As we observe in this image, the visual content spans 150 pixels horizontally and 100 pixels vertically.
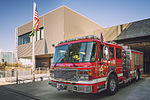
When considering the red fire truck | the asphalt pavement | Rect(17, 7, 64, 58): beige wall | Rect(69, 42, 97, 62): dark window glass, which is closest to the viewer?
the red fire truck

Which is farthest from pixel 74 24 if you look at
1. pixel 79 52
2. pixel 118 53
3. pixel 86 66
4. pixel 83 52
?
pixel 86 66

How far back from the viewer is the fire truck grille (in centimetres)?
518

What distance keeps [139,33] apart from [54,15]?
1440cm

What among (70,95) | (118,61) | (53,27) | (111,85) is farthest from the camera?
(53,27)

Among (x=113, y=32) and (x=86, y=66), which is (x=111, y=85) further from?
(x=113, y=32)

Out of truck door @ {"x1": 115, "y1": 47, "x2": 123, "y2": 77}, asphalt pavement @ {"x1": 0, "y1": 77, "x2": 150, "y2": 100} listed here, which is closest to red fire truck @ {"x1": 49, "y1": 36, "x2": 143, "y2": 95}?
truck door @ {"x1": 115, "y1": 47, "x2": 123, "y2": 77}

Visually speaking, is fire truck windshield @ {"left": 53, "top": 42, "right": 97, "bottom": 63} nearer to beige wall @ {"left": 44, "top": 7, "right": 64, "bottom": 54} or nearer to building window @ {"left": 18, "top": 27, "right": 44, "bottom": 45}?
beige wall @ {"left": 44, "top": 7, "right": 64, "bottom": 54}

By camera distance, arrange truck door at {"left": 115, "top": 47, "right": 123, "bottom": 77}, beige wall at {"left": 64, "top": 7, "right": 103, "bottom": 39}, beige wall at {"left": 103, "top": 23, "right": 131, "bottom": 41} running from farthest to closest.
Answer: beige wall at {"left": 64, "top": 7, "right": 103, "bottom": 39} < beige wall at {"left": 103, "top": 23, "right": 131, "bottom": 41} < truck door at {"left": 115, "top": 47, "right": 123, "bottom": 77}

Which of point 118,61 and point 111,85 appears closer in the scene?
point 111,85

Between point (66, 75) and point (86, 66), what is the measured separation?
1.05 meters

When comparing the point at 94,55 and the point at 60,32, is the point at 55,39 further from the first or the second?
the point at 94,55

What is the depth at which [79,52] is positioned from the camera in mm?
5453

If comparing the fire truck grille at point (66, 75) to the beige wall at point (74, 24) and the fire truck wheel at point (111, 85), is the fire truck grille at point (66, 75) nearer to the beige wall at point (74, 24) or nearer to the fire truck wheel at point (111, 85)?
the fire truck wheel at point (111, 85)

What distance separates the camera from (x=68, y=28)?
20969mm
